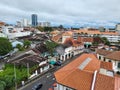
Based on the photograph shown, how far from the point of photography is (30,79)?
1200 inches

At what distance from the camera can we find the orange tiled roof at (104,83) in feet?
58.1

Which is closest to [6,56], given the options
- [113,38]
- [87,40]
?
[87,40]

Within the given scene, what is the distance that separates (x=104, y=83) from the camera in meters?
18.4

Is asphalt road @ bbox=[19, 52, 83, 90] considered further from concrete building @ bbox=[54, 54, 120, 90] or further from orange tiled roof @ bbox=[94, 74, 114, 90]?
orange tiled roof @ bbox=[94, 74, 114, 90]

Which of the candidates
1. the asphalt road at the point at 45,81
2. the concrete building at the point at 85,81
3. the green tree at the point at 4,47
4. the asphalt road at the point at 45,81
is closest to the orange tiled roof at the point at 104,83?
the concrete building at the point at 85,81

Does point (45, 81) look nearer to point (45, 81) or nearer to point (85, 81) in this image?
point (45, 81)

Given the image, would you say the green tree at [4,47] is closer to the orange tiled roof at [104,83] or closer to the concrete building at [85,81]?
the concrete building at [85,81]

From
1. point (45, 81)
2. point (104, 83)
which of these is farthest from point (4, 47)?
point (104, 83)

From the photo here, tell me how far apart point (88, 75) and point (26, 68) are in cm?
1571

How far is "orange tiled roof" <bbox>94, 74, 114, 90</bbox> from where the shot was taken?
17.7m

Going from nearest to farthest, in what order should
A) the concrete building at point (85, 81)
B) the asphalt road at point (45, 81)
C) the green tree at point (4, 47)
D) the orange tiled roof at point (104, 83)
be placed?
the orange tiled roof at point (104, 83), the concrete building at point (85, 81), the asphalt road at point (45, 81), the green tree at point (4, 47)

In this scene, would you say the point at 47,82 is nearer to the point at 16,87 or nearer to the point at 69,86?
the point at 16,87

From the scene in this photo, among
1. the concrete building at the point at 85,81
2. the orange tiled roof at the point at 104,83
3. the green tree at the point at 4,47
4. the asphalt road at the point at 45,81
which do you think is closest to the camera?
the orange tiled roof at the point at 104,83

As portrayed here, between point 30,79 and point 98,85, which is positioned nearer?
point 98,85
